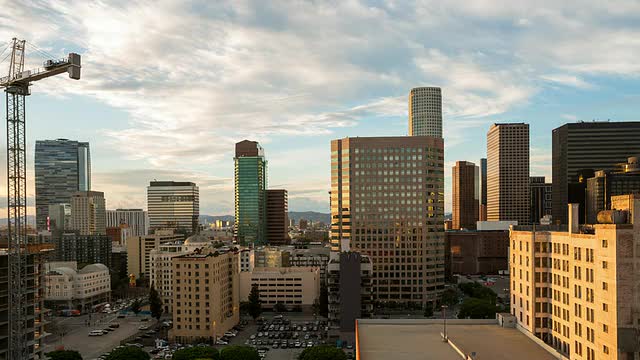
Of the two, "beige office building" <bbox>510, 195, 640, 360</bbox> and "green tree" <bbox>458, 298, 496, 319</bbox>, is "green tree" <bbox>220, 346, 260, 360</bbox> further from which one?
"green tree" <bbox>458, 298, 496, 319</bbox>

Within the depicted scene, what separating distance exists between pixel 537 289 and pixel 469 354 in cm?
2375

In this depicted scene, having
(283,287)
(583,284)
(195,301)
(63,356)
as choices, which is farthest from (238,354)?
(283,287)

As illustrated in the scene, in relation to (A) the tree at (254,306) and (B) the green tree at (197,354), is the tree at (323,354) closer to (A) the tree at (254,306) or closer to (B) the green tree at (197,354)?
(B) the green tree at (197,354)

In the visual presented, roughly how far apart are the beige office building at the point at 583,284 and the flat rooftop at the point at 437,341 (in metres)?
4.55

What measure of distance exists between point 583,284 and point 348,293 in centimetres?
8782

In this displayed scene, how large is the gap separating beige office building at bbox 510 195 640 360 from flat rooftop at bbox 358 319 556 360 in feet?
14.9

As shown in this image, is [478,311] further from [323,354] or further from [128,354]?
[128,354]

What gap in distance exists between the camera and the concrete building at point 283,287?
196 meters

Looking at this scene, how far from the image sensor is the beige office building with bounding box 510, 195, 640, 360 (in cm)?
5562

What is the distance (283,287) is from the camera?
197000 millimetres

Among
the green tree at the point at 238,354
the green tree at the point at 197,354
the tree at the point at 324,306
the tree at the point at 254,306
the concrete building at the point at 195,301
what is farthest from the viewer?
the tree at the point at 254,306

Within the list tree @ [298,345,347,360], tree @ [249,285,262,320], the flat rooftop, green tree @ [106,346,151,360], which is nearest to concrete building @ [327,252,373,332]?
tree @ [249,285,262,320]

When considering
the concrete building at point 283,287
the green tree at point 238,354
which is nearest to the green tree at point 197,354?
the green tree at point 238,354

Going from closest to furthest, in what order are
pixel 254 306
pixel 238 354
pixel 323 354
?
pixel 323 354 < pixel 238 354 < pixel 254 306
